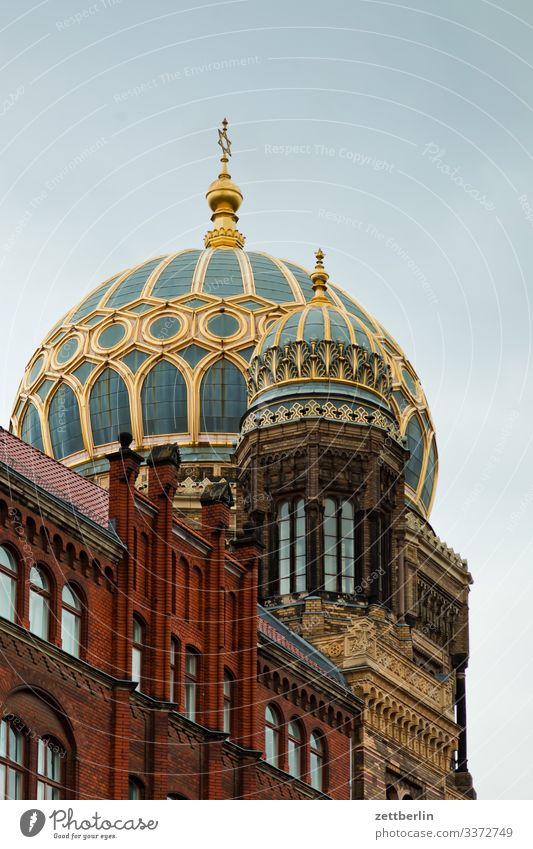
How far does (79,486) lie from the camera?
6919cm

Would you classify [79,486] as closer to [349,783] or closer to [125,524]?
[125,524]

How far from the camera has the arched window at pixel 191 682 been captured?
220ft

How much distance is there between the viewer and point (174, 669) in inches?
2613

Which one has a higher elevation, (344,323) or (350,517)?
(344,323)

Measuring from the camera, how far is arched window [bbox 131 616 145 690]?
64.6 meters

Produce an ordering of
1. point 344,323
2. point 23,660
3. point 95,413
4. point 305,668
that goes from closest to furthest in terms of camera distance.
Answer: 1. point 23,660
2. point 305,668
3. point 344,323
4. point 95,413

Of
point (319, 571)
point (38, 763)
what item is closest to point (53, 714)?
point (38, 763)

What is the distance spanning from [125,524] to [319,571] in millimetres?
19803

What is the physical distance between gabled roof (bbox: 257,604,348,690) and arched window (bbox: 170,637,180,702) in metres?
7.83

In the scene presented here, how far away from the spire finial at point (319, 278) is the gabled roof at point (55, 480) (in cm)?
2420

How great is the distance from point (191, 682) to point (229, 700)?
240 cm

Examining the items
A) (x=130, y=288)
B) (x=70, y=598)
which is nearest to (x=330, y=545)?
(x=70, y=598)

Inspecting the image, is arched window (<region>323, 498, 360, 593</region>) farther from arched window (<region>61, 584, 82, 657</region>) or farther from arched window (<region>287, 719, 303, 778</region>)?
arched window (<region>61, 584, 82, 657</region>)
